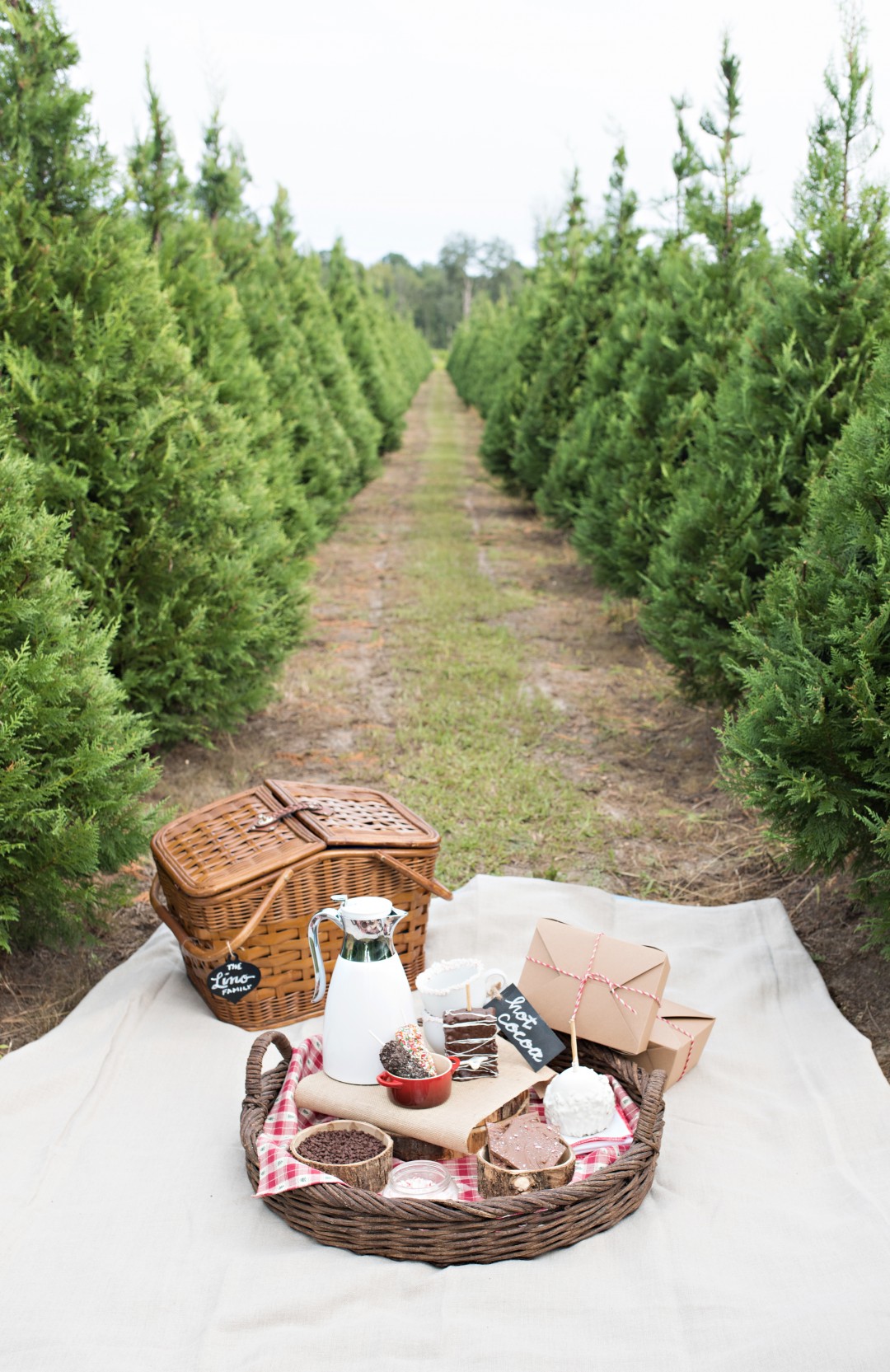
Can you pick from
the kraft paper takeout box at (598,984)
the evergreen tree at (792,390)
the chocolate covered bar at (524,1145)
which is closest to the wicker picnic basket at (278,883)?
the kraft paper takeout box at (598,984)

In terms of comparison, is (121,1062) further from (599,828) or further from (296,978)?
(599,828)

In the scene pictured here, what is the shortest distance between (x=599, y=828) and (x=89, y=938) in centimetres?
247

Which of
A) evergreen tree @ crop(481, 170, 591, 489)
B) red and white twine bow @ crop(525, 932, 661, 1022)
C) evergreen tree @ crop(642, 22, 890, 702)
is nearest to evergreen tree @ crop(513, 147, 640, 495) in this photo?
evergreen tree @ crop(481, 170, 591, 489)

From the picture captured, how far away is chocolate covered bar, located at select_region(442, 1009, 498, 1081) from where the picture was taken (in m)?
2.71

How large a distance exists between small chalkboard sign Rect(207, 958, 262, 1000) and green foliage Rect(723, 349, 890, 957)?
177cm

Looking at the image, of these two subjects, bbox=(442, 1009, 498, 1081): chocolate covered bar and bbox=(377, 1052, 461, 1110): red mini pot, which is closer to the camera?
bbox=(377, 1052, 461, 1110): red mini pot

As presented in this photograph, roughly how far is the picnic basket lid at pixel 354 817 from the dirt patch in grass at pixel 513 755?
0.80m

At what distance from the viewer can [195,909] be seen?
322 cm

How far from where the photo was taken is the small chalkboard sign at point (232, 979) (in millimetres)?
3244

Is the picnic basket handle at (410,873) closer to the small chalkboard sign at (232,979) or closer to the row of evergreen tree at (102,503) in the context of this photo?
the small chalkboard sign at (232,979)

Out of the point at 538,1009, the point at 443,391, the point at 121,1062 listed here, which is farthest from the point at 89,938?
the point at 443,391

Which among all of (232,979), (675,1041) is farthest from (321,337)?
(675,1041)

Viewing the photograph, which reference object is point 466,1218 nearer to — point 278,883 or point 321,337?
point 278,883

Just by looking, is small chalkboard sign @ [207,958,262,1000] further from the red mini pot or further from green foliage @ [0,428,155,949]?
the red mini pot
